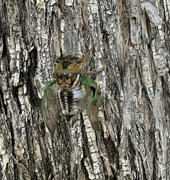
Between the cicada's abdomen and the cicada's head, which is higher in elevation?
the cicada's head

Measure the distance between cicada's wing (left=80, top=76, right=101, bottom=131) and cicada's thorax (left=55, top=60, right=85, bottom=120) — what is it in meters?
0.03

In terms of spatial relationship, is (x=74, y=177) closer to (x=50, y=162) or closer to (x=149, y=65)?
(x=50, y=162)

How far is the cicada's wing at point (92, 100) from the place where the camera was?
82.6 inches

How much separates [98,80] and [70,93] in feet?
0.55

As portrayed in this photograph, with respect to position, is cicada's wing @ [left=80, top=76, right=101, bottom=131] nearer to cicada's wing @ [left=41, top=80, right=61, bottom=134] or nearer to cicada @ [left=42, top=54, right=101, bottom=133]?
cicada @ [left=42, top=54, right=101, bottom=133]

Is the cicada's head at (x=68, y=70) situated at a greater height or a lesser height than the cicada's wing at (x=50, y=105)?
greater

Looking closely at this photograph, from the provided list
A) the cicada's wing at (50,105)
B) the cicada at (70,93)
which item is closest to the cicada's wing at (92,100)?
the cicada at (70,93)

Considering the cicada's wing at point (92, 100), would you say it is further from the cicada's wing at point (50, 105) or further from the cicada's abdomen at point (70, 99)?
the cicada's wing at point (50, 105)

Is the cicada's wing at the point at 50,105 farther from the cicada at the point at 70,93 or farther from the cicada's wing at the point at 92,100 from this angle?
the cicada's wing at the point at 92,100

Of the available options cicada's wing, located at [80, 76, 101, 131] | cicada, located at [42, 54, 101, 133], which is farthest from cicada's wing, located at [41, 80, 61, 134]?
cicada's wing, located at [80, 76, 101, 131]

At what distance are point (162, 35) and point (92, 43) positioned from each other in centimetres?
37

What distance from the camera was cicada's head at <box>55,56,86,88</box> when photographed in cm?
206

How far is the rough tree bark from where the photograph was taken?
2.10 meters

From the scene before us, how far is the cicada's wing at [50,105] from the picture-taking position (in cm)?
211
